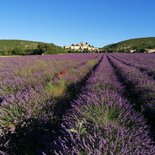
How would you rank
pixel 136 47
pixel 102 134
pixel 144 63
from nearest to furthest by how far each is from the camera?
pixel 102 134 → pixel 144 63 → pixel 136 47

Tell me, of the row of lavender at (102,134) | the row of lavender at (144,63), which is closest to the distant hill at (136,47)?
the row of lavender at (144,63)

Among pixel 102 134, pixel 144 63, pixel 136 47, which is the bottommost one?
pixel 136 47

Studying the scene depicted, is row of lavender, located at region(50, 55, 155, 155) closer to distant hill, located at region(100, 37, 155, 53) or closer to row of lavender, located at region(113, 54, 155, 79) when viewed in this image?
row of lavender, located at region(113, 54, 155, 79)

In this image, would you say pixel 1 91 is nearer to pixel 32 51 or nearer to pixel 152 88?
pixel 152 88

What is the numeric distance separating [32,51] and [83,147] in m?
64.0

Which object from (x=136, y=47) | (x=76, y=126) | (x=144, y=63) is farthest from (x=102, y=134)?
(x=136, y=47)

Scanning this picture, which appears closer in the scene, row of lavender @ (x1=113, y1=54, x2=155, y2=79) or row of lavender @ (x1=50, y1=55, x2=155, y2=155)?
row of lavender @ (x1=50, y1=55, x2=155, y2=155)

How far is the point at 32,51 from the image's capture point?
65.3 m

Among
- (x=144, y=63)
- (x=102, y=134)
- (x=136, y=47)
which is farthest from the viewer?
(x=136, y=47)

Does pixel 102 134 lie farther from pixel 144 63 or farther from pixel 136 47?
pixel 136 47

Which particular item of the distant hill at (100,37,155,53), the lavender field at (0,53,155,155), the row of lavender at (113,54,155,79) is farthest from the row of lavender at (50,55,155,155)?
the distant hill at (100,37,155,53)

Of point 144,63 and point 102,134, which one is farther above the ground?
point 102,134

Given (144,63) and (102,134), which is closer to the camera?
(102,134)

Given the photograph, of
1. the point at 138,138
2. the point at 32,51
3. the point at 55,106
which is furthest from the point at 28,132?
the point at 32,51
